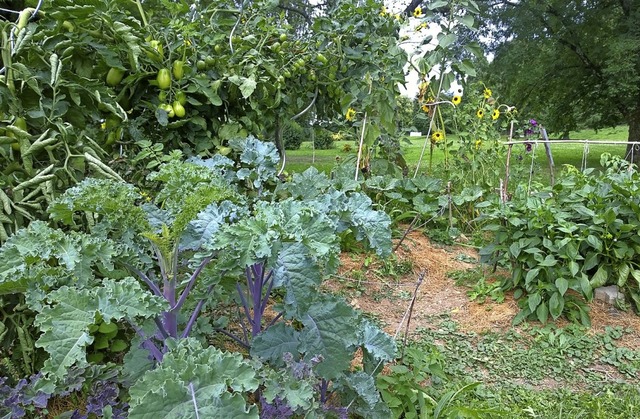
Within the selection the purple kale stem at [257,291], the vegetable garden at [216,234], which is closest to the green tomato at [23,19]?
the vegetable garden at [216,234]

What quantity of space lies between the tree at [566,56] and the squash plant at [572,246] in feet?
27.2

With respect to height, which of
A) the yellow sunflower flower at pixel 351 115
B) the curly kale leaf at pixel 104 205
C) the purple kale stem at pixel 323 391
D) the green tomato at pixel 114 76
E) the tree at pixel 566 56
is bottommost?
the purple kale stem at pixel 323 391

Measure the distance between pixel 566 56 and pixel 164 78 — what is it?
1184 cm

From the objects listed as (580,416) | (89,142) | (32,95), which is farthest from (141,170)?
(580,416)

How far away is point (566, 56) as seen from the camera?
1137cm

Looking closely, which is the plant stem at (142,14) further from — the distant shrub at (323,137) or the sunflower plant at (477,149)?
the sunflower plant at (477,149)

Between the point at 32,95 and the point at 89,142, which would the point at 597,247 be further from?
the point at 32,95

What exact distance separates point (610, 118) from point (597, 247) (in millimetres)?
11231

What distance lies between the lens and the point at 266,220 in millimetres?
1191

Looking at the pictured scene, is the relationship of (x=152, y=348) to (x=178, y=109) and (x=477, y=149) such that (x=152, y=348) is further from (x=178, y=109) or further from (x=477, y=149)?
(x=477, y=149)

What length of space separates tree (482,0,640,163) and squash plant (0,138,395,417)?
1040cm

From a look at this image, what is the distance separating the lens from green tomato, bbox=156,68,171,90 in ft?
6.75

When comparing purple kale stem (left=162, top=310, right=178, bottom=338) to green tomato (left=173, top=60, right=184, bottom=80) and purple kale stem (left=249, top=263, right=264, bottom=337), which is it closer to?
purple kale stem (left=249, top=263, right=264, bottom=337)

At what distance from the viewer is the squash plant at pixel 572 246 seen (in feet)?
8.77
